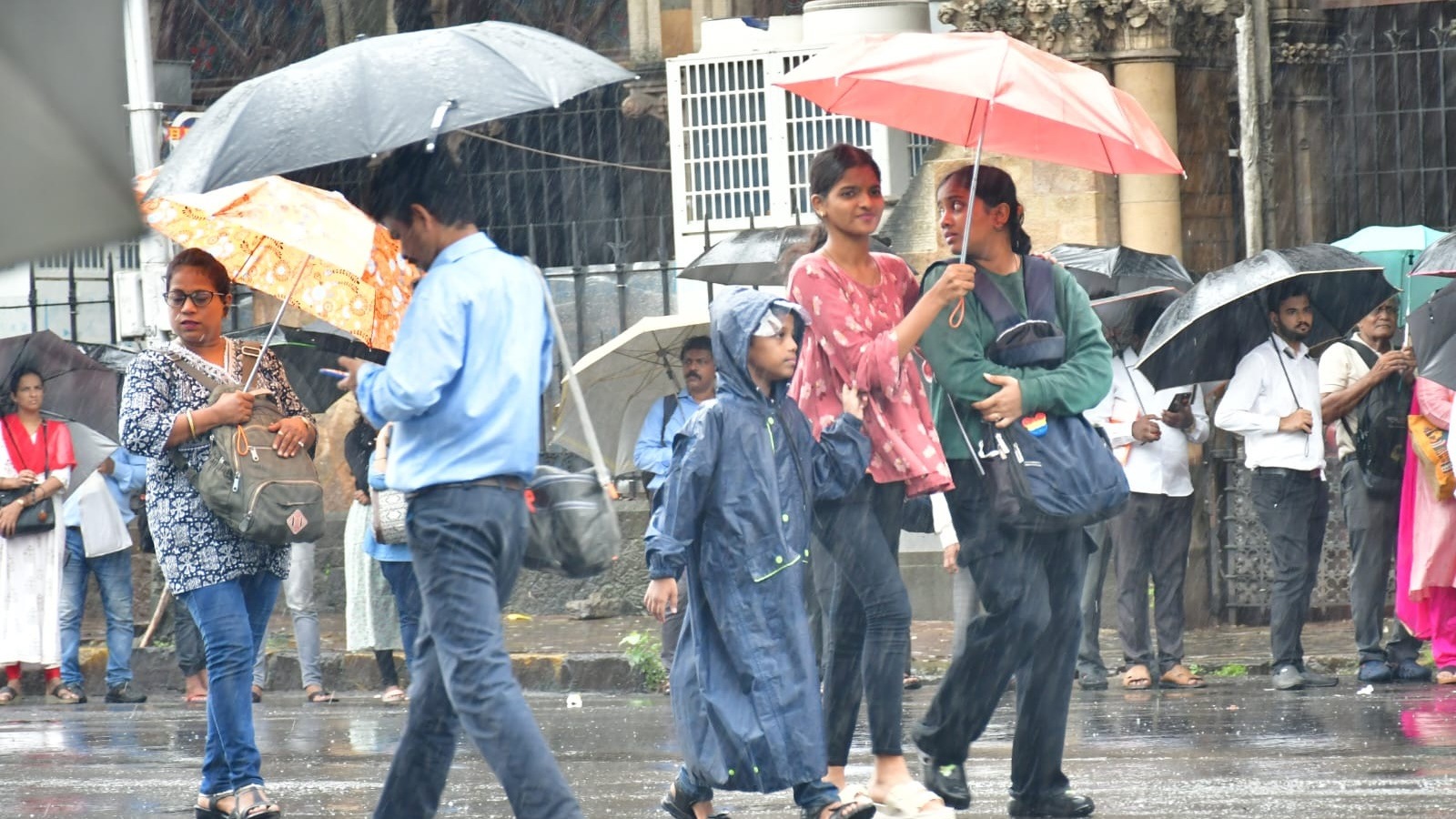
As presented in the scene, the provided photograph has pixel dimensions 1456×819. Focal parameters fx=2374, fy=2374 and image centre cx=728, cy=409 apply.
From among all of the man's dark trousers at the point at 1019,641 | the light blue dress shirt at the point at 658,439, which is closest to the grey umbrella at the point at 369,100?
the man's dark trousers at the point at 1019,641

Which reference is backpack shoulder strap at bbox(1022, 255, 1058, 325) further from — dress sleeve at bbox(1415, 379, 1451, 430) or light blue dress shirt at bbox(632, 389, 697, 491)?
light blue dress shirt at bbox(632, 389, 697, 491)

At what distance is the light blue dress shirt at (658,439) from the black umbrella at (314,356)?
1635mm

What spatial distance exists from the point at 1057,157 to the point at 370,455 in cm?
555

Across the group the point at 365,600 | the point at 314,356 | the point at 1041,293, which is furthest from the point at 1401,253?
the point at 365,600

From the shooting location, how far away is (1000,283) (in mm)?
7402

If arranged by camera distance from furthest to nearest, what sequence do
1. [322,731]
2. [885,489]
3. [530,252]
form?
[530,252], [322,731], [885,489]

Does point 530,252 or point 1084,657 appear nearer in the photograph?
point 1084,657

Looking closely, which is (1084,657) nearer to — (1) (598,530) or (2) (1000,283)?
(2) (1000,283)

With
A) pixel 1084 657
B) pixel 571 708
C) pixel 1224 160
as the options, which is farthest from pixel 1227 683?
pixel 1224 160

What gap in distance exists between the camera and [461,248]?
20.9 ft

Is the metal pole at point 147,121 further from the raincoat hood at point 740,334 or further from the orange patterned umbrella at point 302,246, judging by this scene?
the raincoat hood at point 740,334

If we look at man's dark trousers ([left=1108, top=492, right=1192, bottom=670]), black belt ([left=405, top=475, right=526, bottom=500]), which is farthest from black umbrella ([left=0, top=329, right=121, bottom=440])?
black belt ([left=405, top=475, right=526, bottom=500])

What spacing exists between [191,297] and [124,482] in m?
7.13

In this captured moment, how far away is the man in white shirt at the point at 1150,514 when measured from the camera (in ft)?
39.3
